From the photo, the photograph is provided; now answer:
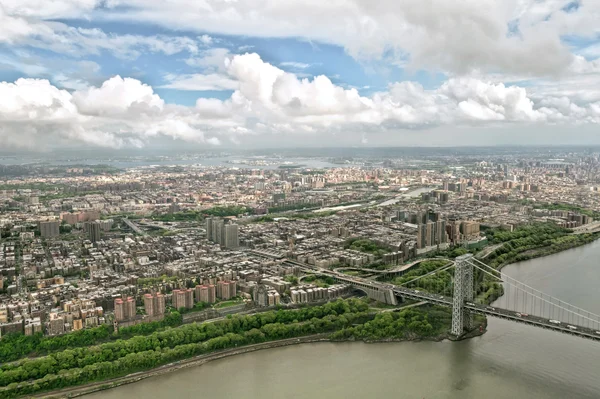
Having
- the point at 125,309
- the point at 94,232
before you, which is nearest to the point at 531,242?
the point at 125,309

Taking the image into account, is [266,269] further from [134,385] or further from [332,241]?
[134,385]

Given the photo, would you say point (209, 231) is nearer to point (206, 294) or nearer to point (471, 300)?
point (206, 294)

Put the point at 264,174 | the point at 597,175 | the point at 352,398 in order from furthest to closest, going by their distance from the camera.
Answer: the point at 264,174 < the point at 597,175 < the point at 352,398

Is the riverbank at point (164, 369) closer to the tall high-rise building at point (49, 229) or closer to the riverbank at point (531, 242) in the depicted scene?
the riverbank at point (531, 242)

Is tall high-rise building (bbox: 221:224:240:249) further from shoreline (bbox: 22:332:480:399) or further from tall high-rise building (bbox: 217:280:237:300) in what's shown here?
shoreline (bbox: 22:332:480:399)

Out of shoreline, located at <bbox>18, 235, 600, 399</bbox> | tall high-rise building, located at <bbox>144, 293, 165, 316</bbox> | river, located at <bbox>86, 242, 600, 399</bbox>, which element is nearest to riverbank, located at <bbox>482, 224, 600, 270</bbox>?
river, located at <bbox>86, 242, 600, 399</bbox>

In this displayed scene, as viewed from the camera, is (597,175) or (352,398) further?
(597,175)

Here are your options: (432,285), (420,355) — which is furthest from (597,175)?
(420,355)
